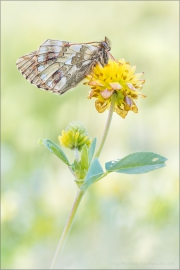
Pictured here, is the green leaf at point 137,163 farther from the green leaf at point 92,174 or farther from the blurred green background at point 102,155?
the blurred green background at point 102,155

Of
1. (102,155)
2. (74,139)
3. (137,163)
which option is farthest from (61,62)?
(102,155)

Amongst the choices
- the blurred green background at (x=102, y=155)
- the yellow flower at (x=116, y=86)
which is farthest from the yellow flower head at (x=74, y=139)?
the blurred green background at (x=102, y=155)

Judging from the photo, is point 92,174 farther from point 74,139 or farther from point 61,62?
point 61,62

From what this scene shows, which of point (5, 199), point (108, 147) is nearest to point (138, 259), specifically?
point (5, 199)

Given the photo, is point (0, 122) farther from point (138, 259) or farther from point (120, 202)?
point (138, 259)

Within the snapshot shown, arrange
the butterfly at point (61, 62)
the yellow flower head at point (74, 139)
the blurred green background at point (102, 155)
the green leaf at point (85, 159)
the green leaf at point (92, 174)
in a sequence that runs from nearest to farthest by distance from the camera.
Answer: the green leaf at point (92, 174) → the green leaf at point (85, 159) → the yellow flower head at point (74, 139) → the butterfly at point (61, 62) → the blurred green background at point (102, 155)

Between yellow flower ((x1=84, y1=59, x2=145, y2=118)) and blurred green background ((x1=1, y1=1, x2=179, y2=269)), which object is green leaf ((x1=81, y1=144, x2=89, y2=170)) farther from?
blurred green background ((x1=1, y1=1, x2=179, y2=269))
